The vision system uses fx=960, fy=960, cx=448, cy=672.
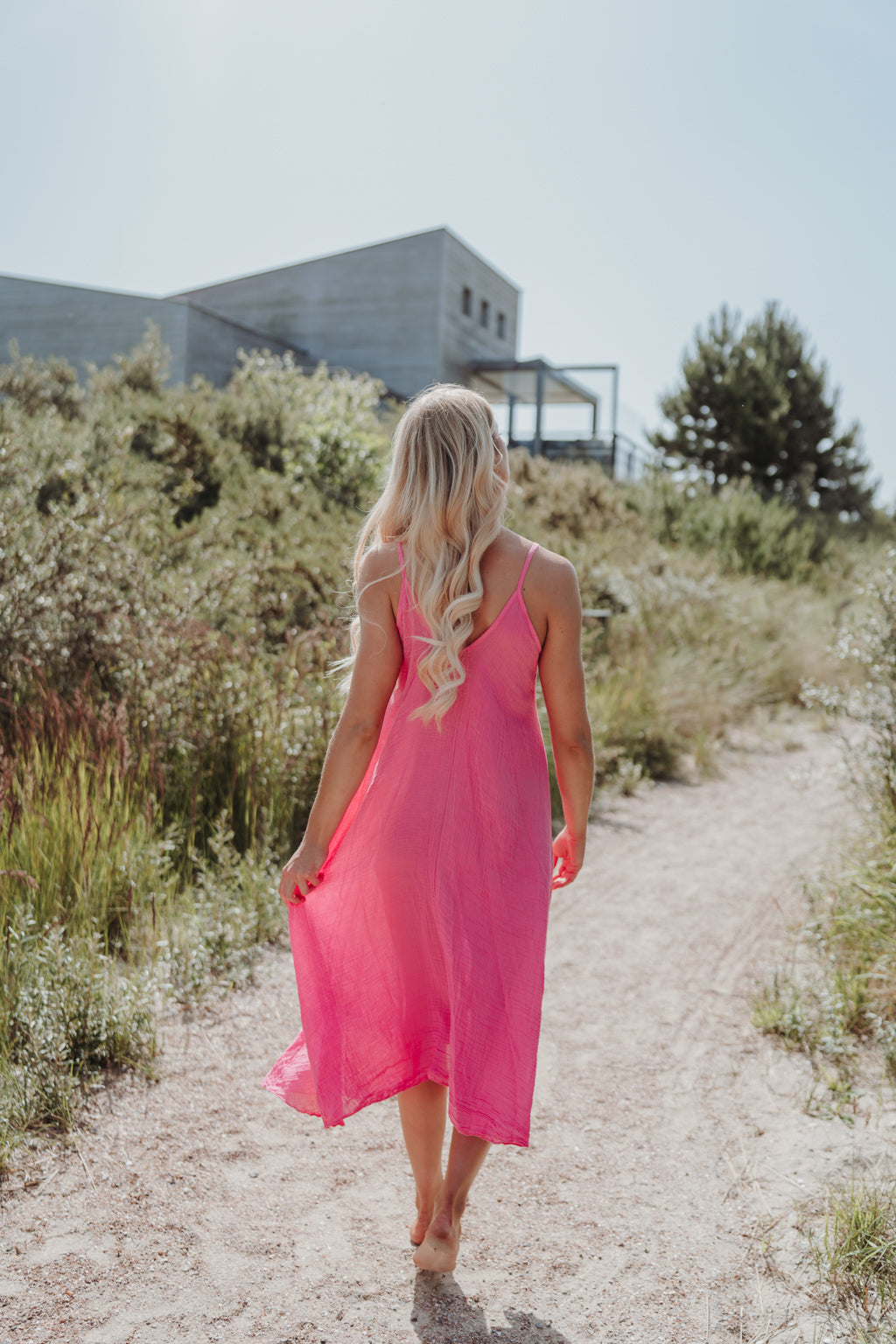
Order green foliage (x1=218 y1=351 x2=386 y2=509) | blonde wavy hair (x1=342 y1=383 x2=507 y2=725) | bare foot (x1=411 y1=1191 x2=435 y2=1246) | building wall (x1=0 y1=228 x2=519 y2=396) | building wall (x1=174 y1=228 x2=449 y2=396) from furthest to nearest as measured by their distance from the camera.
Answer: building wall (x1=174 y1=228 x2=449 y2=396), building wall (x1=0 y1=228 x2=519 y2=396), green foliage (x1=218 y1=351 x2=386 y2=509), bare foot (x1=411 y1=1191 x2=435 y2=1246), blonde wavy hair (x1=342 y1=383 x2=507 y2=725)

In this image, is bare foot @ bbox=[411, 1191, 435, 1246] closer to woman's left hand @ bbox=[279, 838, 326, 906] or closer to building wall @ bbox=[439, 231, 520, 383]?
woman's left hand @ bbox=[279, 838, 326, 906]

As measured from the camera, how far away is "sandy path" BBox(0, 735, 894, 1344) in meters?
2.08

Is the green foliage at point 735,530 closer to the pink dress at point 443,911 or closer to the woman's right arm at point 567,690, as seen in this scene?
the woman's right arm at point 567,690

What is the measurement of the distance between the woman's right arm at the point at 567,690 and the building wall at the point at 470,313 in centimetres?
2498

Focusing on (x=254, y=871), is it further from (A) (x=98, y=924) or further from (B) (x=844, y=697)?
(B) (x=844, y=697)

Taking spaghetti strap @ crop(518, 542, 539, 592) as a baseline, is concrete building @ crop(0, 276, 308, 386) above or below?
above

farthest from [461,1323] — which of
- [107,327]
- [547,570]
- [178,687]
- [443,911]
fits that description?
[107,327]

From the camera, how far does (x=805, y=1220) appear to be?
7.93ft

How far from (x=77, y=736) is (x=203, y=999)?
4.37 ft

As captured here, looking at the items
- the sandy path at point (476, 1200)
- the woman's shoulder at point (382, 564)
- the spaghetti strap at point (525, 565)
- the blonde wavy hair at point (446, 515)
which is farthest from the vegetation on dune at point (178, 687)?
the spaghetti strap at point (525, 565)

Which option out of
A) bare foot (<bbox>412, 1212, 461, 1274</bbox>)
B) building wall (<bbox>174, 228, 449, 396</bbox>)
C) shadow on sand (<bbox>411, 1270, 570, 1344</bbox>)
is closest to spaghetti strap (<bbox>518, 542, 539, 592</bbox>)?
bare foot (<bbox>412, 1212, 461, 1274</bbox>)

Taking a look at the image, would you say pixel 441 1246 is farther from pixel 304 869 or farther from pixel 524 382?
→ pixel 524 382

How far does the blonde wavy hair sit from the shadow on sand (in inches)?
51.3

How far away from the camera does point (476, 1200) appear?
257 cm
